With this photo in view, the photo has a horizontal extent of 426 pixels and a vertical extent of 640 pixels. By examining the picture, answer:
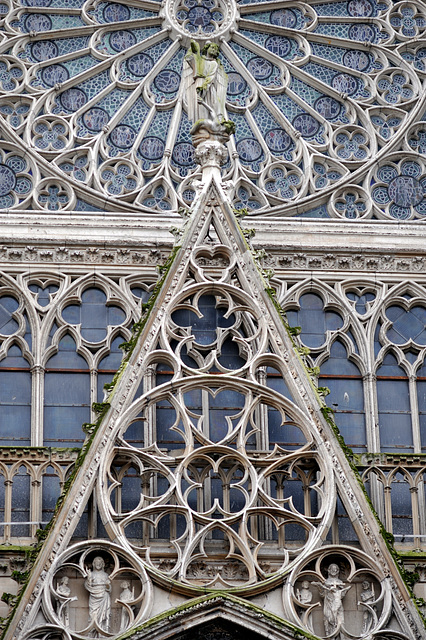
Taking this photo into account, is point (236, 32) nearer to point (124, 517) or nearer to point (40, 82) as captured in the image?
point (40, 82)

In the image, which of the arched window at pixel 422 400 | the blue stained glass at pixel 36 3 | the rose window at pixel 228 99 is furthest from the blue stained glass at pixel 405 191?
the blue stained glass at pixel 36 3

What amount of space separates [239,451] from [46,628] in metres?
2.52

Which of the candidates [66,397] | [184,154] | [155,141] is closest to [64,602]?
[66,397]

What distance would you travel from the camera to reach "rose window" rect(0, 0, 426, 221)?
23312 mm

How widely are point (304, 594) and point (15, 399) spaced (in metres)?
3.98

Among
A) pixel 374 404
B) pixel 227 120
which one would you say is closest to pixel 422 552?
pixel 374 404

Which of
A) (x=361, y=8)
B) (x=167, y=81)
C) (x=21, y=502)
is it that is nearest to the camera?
(x=21, y=502)

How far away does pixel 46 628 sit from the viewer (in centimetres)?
1894

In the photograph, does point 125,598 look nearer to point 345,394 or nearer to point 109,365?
point 109,365

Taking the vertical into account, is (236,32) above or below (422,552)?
above

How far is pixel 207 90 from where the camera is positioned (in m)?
22.0

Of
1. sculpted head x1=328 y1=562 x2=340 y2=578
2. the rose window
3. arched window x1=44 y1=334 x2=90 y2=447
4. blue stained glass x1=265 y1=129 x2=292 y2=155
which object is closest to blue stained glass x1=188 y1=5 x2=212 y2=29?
the rose window

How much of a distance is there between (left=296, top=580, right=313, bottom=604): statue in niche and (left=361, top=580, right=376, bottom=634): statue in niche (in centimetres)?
50

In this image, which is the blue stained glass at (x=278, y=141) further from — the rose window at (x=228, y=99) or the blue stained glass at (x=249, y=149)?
the blue stained glass at (x=249, y=149)
